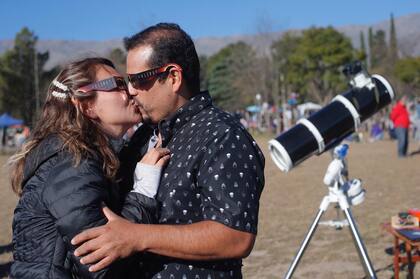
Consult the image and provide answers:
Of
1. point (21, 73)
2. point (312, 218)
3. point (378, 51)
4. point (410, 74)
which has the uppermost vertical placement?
point (312, 218)

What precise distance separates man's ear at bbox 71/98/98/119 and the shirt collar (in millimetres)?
260

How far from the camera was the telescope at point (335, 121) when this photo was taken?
431 cm

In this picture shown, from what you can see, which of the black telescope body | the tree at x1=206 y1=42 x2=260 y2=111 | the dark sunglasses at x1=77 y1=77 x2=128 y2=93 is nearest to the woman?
the dark sunglasses at x1=77 y1=77 x2=128 y2=93

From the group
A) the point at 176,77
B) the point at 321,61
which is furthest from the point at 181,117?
the point at 321,61

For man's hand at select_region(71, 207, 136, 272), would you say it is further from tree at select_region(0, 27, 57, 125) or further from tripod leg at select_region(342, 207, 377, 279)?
tree at select_region(0, 27, 57, 125)

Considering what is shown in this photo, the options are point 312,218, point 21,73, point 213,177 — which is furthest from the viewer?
point 21,73

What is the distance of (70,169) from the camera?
1.82 metres

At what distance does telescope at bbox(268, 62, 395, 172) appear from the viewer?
4.31 meters

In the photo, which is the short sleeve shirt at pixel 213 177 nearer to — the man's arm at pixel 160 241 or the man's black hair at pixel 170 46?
the man's arm at pixel 160 241

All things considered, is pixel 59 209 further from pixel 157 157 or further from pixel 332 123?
pixel 332 123

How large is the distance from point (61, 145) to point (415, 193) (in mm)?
9561

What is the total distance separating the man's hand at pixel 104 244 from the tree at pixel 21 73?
125ft

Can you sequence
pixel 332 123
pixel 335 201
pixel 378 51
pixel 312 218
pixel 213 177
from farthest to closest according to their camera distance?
pixel 378 51
pixel 312 218
pixel 335 201
pixel 332 123
pixel 213 177

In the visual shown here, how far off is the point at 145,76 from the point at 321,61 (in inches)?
1762
